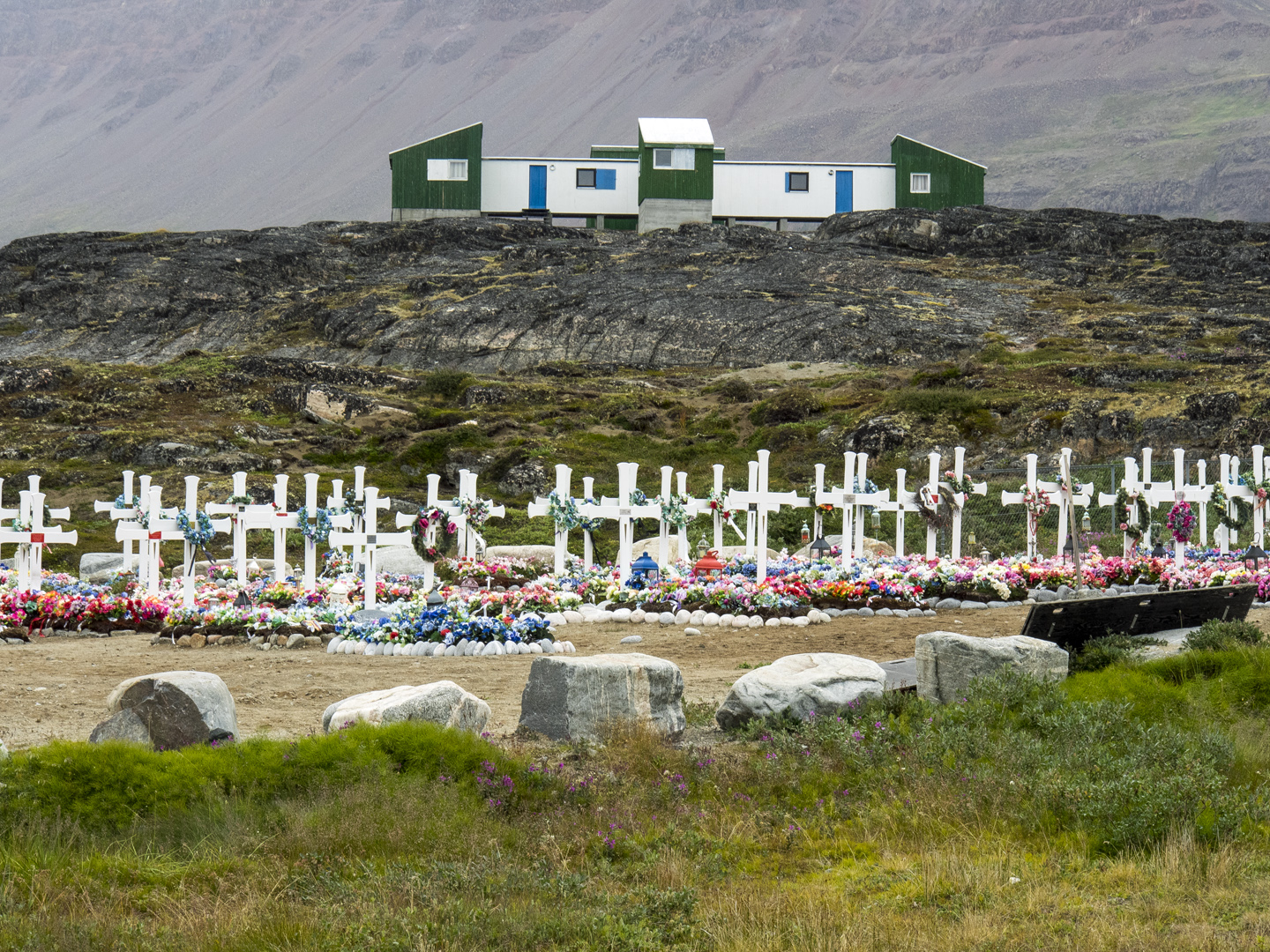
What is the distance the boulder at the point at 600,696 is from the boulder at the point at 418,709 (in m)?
0.44

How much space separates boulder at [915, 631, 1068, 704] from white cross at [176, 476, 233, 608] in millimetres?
11147

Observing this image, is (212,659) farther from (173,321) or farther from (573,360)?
(173,321)

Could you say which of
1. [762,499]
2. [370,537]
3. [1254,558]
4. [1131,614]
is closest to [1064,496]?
[1254,558]

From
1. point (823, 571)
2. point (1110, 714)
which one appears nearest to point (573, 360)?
point (823, 571)

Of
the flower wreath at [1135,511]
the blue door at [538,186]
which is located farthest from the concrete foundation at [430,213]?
the flower wreath at [1135,511]

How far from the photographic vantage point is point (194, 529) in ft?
60.8

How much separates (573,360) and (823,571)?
41077 millimetres

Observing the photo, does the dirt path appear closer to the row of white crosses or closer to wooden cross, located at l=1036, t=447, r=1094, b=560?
the row of white crosses

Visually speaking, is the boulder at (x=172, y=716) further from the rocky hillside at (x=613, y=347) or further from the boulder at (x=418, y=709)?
the rocky hillside at (x=613, y=347)

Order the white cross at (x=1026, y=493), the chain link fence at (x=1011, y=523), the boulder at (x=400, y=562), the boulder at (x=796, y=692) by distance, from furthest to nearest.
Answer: the chain link fence at (x=1011, y=523) < the boulder at (x=400, y=562) < the white cross at (x=1026, y=493) < the boulder at (x=796, y=692)

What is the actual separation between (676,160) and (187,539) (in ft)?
195

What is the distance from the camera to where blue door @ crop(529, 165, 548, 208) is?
76062 millimetres

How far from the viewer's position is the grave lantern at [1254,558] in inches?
733

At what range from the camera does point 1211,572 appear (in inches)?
728
